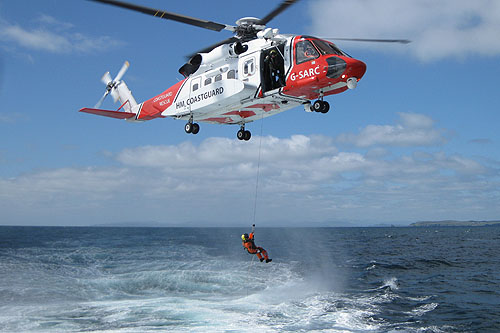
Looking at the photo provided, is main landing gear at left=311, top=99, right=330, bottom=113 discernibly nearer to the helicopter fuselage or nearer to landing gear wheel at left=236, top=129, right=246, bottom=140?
the helicopter fuselage

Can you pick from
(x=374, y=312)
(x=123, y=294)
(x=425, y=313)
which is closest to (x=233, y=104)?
(x=374, y=312)

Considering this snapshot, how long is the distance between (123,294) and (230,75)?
48.1 ft

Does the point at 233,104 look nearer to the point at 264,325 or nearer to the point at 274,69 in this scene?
the point at 274,69

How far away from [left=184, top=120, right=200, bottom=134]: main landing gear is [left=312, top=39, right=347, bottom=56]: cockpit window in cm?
516

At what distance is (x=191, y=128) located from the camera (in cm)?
1392

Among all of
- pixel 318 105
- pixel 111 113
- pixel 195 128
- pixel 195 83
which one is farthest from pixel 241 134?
pixel 111 113

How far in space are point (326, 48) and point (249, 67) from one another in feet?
7.67

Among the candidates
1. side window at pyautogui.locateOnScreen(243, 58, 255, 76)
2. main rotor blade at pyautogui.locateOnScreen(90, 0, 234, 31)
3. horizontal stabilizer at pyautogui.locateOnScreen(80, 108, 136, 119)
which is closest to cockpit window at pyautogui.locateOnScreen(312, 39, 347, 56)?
side window at pyautogui.locateOnScreen(243, 58, 255, 76)

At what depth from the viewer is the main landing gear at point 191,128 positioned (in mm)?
13914

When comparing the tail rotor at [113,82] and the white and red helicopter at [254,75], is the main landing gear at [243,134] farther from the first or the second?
the tail rotor at [113,82]

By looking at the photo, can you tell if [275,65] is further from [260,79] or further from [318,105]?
[318,105]

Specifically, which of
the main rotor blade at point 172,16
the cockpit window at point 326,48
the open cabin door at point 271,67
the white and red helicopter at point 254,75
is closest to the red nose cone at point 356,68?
the white and red helicopter at point 254,75

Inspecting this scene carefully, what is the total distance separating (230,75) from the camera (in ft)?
40.4

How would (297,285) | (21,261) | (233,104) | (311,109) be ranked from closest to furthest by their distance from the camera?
(311,109)
(233,104)
(297,285)
(21,261)
